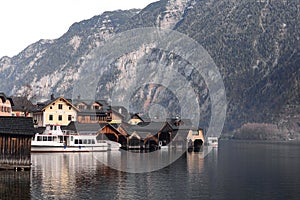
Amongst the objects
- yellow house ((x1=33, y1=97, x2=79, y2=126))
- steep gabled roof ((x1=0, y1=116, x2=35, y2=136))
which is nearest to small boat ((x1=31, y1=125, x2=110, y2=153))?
yellow house ((x1=33, y1=97, x2=79, y2=126))

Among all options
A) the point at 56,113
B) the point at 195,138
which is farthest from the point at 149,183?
the point at 195,138

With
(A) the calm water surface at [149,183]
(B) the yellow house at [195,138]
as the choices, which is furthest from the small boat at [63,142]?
(B) the yellow house at [195,138]

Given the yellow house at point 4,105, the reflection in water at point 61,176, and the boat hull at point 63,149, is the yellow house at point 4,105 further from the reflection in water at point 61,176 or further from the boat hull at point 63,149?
the reflection in water at point 61,176

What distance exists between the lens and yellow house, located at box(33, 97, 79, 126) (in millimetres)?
183750

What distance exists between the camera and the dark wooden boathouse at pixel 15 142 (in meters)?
80.1

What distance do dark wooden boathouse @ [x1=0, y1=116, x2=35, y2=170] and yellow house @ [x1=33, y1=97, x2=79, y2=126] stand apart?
10061 centimetres

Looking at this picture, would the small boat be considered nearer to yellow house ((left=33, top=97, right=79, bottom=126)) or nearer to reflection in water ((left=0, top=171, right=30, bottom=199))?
yellow house ((left=33, top=97, right=79, bottom=126))

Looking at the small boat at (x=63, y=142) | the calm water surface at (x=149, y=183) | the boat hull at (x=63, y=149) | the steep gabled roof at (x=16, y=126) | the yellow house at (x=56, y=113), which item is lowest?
the calm water surface at (x=149, y=183)

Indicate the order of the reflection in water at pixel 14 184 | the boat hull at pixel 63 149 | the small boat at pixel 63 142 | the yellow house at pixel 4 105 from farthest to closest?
the yellow house at pixel 4 105, the small boat at pixel 63 142, the boat hull at pixel 63 149, the reflection in water at pixel 14 184

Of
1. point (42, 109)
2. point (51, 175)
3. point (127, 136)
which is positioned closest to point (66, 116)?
point (42, 109)

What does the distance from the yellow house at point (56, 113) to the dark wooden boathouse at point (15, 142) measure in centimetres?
10061

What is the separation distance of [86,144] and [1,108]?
31037 mm

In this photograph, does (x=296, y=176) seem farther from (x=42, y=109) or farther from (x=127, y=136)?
(x=42, y=109)

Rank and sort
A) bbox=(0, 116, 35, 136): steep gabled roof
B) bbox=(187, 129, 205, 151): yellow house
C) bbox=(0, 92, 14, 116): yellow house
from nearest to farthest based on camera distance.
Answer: bbox=(0, 116, 35, 136): steep gabled roof → bbox=(0, 92, 14, 116): yellow house → bbox=(187, 129, 205, 151): yellow house
